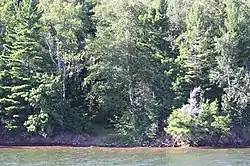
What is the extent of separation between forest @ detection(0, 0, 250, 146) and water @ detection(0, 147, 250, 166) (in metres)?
3.88

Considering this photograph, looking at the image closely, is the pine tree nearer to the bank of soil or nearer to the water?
the bank of soil

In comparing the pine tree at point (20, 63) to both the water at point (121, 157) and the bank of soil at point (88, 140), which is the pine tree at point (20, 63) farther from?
the water at point (121, 157)

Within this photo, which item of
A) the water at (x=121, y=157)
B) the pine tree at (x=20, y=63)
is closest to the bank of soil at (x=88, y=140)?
the pine tree at (x=20, y=63)

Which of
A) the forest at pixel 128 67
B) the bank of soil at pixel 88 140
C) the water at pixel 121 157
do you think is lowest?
the water at pixel 121 157

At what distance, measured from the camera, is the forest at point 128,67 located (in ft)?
150

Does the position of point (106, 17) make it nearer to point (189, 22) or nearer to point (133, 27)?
point (133, 27)

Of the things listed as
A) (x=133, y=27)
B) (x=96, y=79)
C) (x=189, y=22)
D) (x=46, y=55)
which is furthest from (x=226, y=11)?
(x=46, y=55)

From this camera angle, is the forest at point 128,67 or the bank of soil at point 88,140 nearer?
the bank of soil at point 88,140


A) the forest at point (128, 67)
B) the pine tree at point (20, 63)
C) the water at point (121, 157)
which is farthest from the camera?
the pine tree at point (20, 63)

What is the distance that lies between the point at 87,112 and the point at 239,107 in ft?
44.7

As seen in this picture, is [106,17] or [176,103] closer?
[176,103]

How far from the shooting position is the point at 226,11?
48281 millimetres

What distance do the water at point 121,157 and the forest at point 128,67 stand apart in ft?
12.7

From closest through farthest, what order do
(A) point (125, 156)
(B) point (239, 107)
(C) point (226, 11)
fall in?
(A) point (125, 156) → (B) point (239, 107) → (C) point (226, 11)
